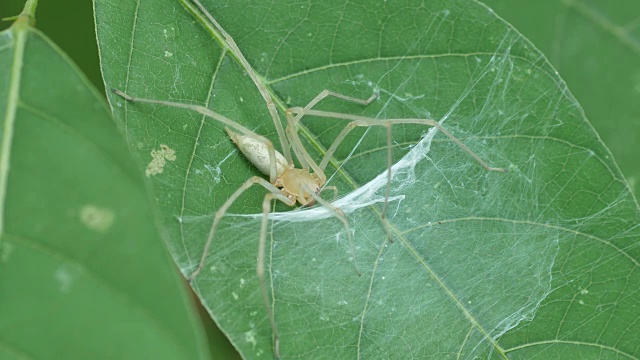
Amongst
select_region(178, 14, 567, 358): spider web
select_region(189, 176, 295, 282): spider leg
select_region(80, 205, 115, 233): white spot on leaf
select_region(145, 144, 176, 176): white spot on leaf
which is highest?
select_region(80, 205, 115, 233): white spot on leaf

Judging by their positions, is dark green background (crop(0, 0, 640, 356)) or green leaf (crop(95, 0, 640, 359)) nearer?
green leaf (crop(95, 0, 640, 359))

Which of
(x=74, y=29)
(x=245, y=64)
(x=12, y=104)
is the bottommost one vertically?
(x=245, y=64)

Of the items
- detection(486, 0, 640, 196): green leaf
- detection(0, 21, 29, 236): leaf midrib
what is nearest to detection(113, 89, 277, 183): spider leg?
detection(0, 21, 29, 236): leaf midrib

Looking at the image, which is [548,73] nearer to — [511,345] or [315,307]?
[511,345]

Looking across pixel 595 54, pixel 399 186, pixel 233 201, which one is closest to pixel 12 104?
pixel 233 201

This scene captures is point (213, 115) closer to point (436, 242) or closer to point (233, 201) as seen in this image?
point (233, 201)

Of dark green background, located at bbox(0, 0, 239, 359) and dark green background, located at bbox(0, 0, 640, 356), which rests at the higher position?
dark green background, located at bbox(0, 0, 239, 359)

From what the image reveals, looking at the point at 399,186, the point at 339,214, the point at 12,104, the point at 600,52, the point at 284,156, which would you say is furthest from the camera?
the point at 600,52

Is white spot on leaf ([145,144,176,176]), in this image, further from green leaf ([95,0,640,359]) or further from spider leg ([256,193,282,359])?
spider leg ([256,193,282,359])
